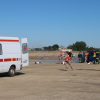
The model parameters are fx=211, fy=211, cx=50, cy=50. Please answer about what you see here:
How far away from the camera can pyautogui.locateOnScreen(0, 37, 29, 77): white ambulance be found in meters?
13.6

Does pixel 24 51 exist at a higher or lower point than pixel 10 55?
higher

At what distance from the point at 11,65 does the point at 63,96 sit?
24.1ft

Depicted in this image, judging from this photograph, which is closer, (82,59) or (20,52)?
(20,52)

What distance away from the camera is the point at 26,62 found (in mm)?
15883

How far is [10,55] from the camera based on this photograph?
14.0 meters

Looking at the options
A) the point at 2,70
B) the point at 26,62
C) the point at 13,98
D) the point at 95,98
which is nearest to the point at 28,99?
the point at 13,98

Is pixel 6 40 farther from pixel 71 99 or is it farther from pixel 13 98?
pixel 71 99

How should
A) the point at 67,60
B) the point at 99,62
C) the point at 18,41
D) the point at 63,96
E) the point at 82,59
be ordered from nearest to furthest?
the point at 63,96
the point at 18,41
the point at 67,60
the point at 99,62
the point at 82,59

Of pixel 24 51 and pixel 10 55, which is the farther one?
pixel 24 51

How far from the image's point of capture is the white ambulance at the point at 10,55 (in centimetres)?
1358

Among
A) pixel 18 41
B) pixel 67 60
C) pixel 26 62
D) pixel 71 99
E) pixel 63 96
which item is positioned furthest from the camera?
pixel 67 60

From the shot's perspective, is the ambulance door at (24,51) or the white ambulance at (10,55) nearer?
the white ambulance at (10,55)

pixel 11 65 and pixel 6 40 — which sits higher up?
pixel 6 40

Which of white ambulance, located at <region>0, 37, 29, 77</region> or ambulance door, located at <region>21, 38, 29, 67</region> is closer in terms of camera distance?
white ambulance, located at <region>0, 37, 29, 77</region>
